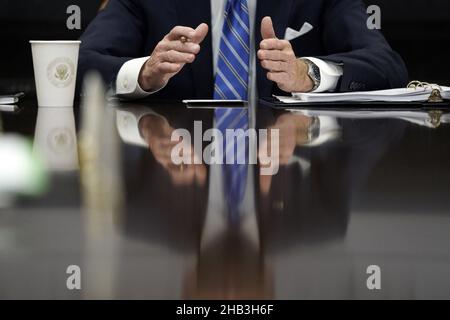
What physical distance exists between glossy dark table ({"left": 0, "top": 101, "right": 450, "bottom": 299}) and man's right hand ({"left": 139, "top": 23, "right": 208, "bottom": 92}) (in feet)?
2.94

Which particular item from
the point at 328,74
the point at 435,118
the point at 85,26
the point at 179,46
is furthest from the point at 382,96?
the point at 85,26

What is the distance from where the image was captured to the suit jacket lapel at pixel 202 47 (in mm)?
2344

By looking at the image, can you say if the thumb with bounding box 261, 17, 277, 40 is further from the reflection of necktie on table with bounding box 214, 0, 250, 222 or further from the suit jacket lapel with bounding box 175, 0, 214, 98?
the suit jacket lapel with bounding box 175, 0, 214, 98

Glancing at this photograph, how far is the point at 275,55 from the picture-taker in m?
1.79

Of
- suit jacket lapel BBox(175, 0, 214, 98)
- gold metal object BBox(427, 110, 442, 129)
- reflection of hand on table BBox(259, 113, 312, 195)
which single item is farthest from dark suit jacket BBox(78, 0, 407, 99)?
reflection of hand on table BBox(259, 113, 312, 195)

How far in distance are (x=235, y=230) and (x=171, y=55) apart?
1.33 m

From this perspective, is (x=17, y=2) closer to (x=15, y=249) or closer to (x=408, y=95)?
(x=408, y=95)

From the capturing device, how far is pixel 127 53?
2.38 meters

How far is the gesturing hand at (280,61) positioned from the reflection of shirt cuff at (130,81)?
0.32 m

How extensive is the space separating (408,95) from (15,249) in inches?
49.6

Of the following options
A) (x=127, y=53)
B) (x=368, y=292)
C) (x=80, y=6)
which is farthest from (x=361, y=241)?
(x=80, y=6)

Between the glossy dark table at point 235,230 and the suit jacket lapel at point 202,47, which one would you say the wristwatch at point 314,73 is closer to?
the suit jacket lapel at point 202,47

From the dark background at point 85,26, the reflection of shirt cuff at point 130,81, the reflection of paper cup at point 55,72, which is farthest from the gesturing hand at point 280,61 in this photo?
the dark background at point 85,26
